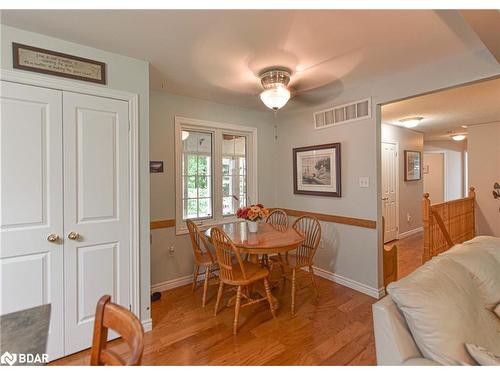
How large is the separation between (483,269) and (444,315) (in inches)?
31.7

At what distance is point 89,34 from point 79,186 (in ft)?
3.67

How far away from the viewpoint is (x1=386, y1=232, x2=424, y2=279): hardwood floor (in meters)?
3.71

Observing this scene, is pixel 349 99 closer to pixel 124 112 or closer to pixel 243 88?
pixel 243 88

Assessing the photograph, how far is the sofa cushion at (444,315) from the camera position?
1.07 metres

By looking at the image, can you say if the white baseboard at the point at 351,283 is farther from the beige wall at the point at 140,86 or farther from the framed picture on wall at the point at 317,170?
the beige wall at the point at 140,86

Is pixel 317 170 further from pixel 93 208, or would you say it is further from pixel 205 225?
pixel 93 208

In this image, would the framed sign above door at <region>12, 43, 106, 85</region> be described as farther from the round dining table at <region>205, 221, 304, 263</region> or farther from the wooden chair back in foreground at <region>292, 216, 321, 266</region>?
the wooden chair back in foreground at <region>292, 216, 321, 266</region>

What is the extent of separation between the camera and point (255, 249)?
2.25m

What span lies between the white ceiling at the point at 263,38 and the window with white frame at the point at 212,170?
0.89m

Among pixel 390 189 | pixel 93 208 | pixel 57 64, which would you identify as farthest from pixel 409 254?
pixel 57 64

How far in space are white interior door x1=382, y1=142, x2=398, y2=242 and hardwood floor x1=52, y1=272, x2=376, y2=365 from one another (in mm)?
Result: 2606

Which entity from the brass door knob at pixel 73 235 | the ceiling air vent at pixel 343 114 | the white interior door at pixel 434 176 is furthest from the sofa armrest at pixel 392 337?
the white interior door at pixel 434 176

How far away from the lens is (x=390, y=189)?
505 cm

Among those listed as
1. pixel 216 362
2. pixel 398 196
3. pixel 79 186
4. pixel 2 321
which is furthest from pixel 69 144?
pixel 398 196
